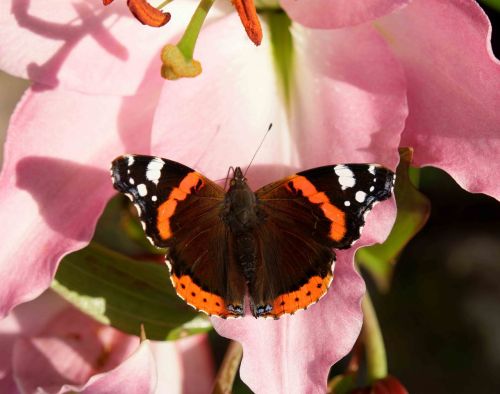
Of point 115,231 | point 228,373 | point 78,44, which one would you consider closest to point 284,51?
point 78,44

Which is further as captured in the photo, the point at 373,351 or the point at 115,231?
the point at 115,231

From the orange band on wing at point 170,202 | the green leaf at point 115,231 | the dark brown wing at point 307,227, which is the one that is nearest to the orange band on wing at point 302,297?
the dark brown wing at point 307,227

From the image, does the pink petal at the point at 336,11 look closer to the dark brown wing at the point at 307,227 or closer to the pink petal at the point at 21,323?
the dark brown wing at the point at 307,227

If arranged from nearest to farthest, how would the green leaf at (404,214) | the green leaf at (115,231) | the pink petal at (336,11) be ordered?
1. the pink petal at (336,11)
2. the green leaf at (404,214)
3. the green leaf at (115,231)

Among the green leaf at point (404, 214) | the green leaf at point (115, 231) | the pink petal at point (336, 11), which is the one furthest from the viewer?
the green leaf at point (115, 231)

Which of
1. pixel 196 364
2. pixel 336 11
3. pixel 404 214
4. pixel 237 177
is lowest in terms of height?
pixel 196 364

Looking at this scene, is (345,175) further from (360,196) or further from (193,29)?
(193,29)
